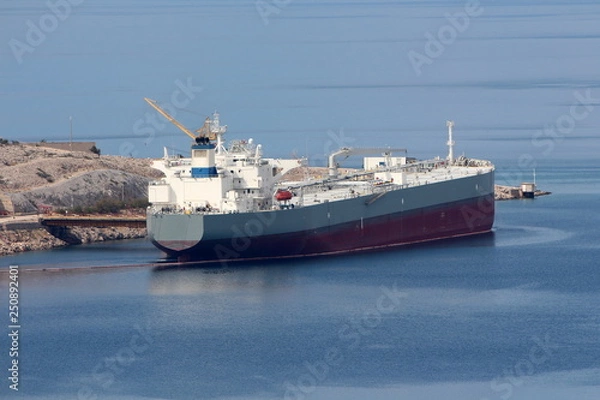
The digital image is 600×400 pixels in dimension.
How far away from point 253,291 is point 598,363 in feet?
41.9

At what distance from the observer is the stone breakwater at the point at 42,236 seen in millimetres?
55594

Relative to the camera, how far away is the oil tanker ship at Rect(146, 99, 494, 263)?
49.3m

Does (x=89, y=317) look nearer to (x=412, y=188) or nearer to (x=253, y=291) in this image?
(x=253, y=291)

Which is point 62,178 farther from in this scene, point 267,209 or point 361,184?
point 267,209

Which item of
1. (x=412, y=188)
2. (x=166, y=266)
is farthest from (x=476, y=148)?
(x=166, y=266)

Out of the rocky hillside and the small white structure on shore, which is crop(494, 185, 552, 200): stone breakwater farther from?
the rocky hillside

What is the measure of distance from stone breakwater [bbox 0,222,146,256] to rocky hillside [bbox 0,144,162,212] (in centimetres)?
317

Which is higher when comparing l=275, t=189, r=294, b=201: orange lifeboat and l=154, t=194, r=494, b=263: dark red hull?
l=275, t=189, r=294, b=201: orange lifeboat

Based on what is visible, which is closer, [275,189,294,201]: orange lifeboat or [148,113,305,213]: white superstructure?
[148,113,305,213]: white superstructure

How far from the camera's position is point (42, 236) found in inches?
2254

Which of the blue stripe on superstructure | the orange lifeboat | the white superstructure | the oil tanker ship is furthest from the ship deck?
the blue stripe on superstructure

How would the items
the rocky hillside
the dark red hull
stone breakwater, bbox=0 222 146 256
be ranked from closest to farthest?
the dark red hull, stone breakwater, bbox=0 222 146 256, the rocky hillside

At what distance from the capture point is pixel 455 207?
198ft

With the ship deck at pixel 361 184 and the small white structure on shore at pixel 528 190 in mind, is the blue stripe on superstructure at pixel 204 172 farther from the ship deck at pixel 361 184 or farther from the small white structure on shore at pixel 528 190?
the small white structure on shore at pixel 528 190
